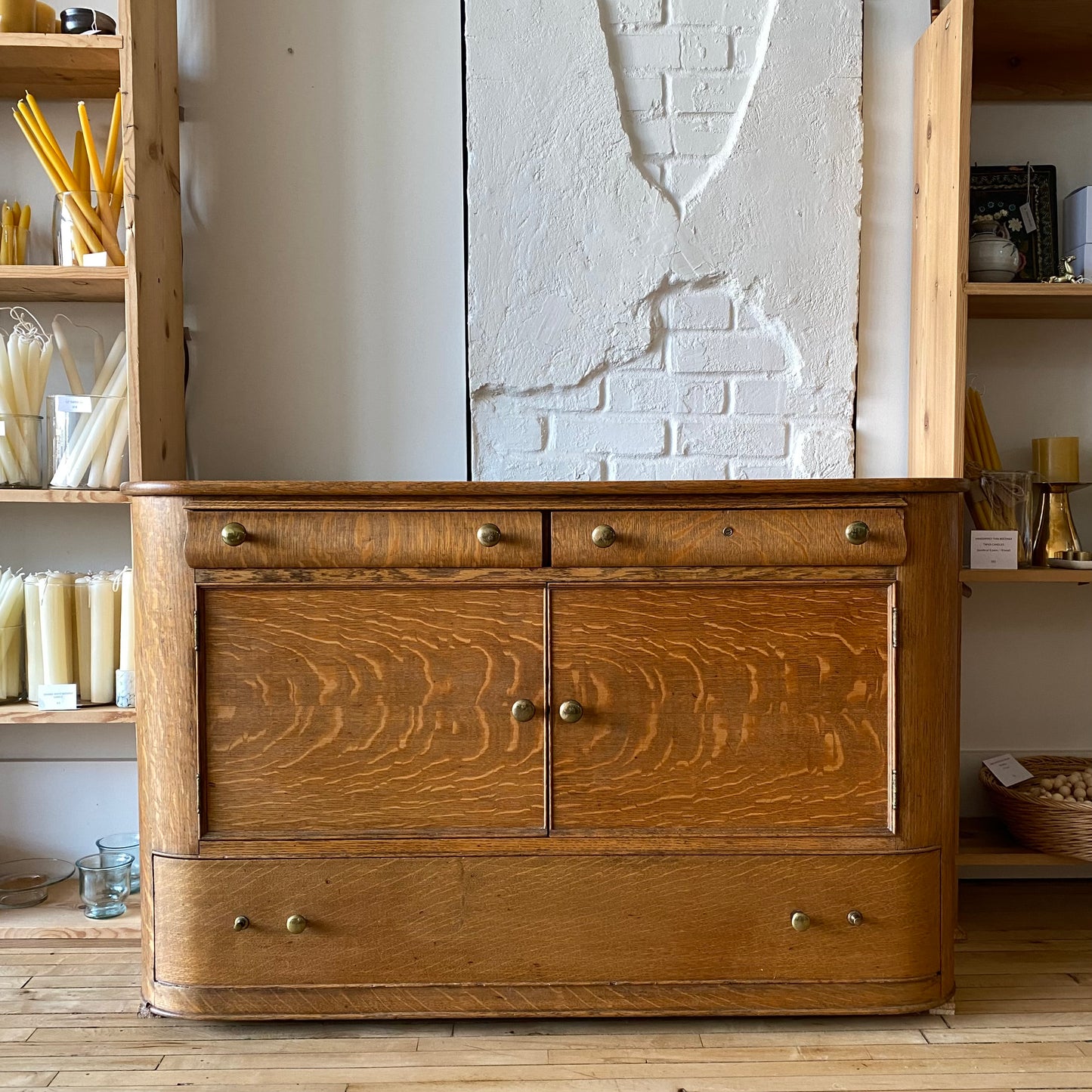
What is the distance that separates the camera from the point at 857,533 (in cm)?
140

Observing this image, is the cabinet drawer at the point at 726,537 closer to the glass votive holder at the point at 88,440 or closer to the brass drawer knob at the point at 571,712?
the brass drawer knob at the point at 571,712

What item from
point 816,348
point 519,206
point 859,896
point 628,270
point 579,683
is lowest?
point 859,896

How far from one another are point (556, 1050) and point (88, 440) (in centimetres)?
131

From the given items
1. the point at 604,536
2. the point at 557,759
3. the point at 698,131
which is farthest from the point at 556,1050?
the point at 698,131

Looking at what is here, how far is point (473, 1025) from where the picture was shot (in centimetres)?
148

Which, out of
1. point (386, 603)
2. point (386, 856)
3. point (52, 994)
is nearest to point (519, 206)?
point (386, 603)

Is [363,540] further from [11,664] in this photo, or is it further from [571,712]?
[11,664]

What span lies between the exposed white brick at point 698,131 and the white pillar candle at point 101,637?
1.41 meters

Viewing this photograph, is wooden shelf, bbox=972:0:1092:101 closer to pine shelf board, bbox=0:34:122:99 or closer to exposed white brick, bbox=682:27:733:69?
exposed white brick, bbox=682:27:733:69

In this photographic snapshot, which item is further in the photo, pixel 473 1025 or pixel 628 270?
pixel 628 270

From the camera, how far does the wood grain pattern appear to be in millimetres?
1695

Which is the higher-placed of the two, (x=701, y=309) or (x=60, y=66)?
(x=60, y=66)

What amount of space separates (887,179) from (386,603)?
136 cm

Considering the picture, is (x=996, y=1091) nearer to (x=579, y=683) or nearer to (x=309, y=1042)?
(x=579, y=683)
